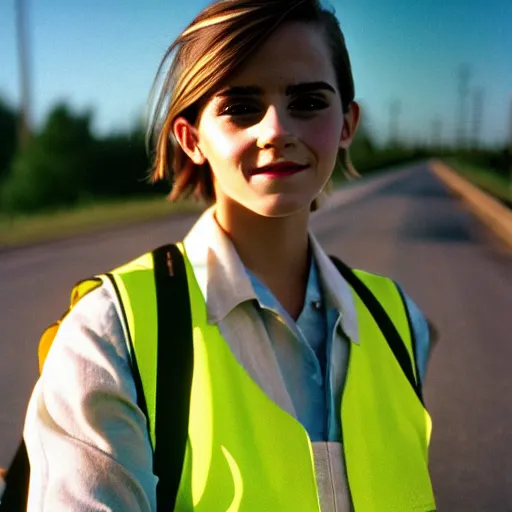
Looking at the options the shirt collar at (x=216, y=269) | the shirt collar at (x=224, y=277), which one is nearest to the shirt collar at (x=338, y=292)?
the shirt collar at (x=224, y=277)

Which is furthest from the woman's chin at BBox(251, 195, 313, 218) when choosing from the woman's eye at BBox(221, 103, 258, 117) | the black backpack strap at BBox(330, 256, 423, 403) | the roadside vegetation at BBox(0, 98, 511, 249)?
the roadside vegetation at BBox(0, 98, 511, 249)

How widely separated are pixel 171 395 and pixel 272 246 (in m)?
0.30

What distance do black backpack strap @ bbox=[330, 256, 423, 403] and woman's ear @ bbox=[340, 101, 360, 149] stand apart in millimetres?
212

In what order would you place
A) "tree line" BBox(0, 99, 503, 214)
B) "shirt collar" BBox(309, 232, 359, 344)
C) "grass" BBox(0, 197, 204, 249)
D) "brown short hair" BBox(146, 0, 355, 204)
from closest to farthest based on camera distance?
"brown short hair" BBox(146, 0, 355, 204) → "shirt collar" BBox(309, 232, 359, 344) → "grass" BBox(0, 197, 204, 249) → "tree line" BBox(0, 99, 503, 214)

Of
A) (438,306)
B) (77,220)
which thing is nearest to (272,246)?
(438,306)

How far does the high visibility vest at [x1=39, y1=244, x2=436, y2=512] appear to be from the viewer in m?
0.83

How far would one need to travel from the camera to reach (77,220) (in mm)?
11469

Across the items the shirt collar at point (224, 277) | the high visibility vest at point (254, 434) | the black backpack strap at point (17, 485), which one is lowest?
the black backpack strap at point (17, 485)

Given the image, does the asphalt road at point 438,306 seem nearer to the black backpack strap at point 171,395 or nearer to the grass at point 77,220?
the grass at point 77,220

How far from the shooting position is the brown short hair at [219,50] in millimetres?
917

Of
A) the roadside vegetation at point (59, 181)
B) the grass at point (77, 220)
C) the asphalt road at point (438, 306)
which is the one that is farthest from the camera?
the roadside vegetation at point (59, 181)

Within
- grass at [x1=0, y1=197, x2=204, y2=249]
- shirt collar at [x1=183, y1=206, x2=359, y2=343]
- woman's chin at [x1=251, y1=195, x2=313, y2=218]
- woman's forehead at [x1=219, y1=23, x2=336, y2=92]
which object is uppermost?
woman's forehead at [x1=219, y1=23, x2=336, y2=92]

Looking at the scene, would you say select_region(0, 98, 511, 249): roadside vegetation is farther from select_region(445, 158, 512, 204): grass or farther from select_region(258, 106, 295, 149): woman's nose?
select_region(258, 106, 295, 149): woman's nose

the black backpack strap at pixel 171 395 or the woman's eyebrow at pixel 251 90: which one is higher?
the woman's eyebrow at pixel 251 90
